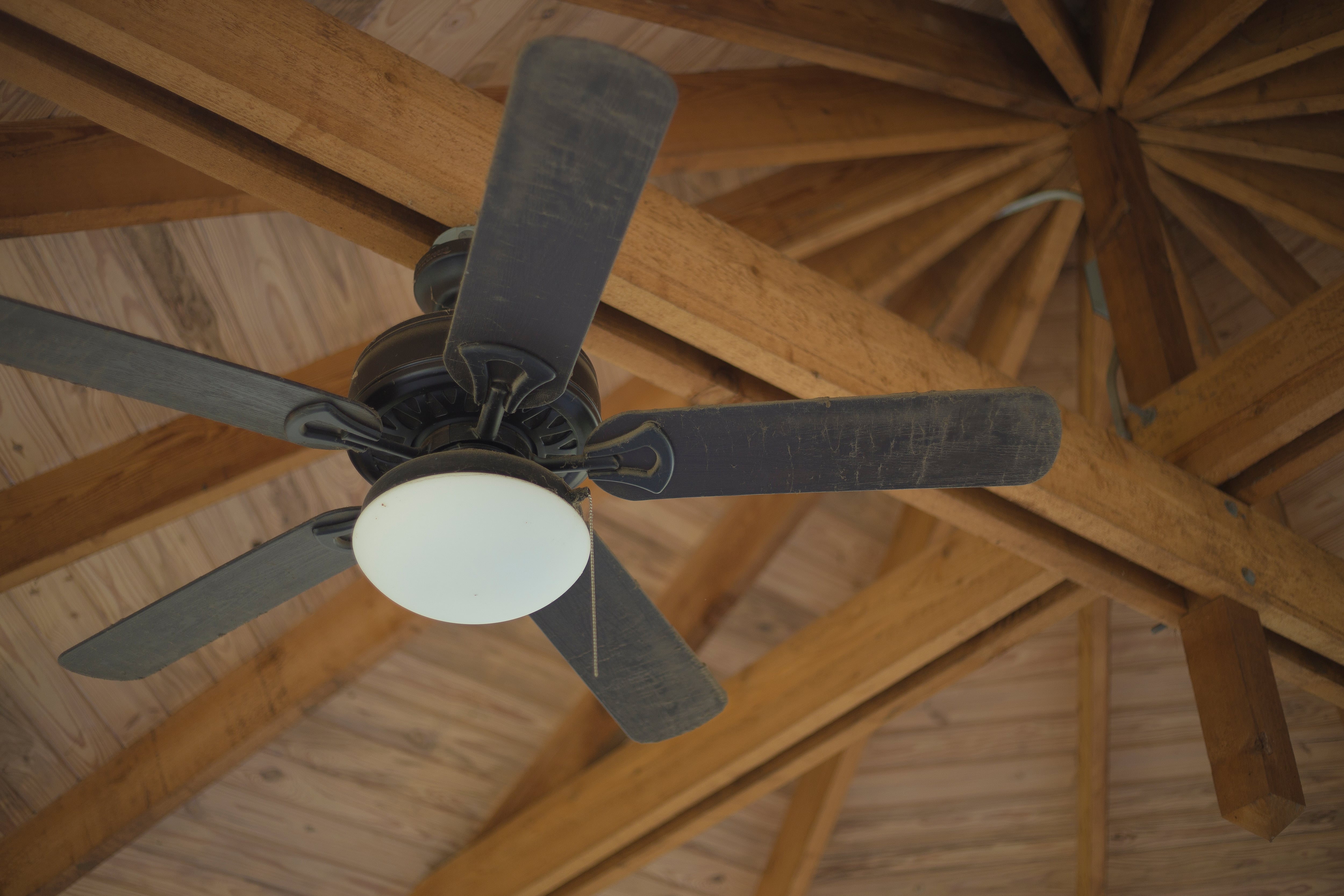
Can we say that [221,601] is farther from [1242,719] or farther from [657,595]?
[657,595]

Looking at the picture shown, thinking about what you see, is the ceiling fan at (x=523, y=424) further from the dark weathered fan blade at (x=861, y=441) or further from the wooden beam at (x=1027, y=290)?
the wooden beam at (x=1027, y=290)

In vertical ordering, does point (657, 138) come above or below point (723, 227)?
below

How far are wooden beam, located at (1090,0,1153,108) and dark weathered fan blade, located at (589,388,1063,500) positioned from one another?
1.55 m

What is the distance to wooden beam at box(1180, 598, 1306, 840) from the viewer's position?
1604 millimetres

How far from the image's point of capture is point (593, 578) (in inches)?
54.6

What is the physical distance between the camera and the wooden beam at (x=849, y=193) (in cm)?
253

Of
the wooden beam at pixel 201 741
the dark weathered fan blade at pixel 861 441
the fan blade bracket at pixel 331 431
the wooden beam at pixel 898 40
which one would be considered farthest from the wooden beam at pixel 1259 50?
the wooden beam at pixel 201 741

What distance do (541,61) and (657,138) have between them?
0.12 meters

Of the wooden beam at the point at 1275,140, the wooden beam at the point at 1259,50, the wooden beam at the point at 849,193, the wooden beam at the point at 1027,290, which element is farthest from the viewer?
the wooden beam at the point at 1027,290

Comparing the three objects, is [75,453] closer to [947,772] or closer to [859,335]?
[859,335]

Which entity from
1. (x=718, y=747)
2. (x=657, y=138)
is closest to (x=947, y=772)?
(x=718, y=747)

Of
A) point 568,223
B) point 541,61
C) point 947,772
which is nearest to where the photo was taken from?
point 541,61

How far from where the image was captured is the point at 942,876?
128 inches

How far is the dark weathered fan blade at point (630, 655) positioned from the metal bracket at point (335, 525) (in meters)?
0.27
